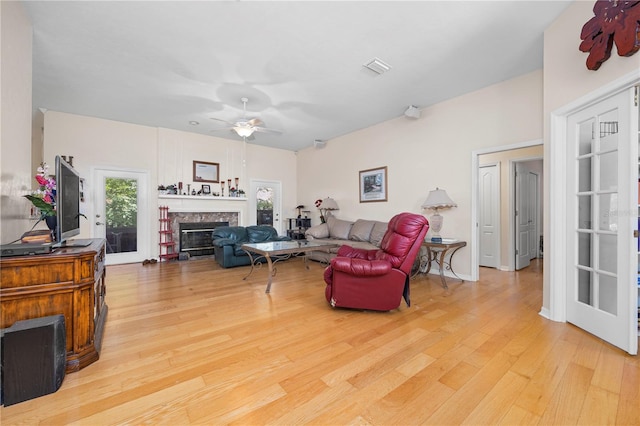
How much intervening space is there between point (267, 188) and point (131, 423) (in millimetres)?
6085

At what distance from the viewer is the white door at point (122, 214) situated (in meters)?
5.01

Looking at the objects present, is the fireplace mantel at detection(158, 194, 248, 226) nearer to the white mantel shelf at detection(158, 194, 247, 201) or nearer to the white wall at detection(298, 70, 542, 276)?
the white mantel shelf at detection(158, 194, 247, 201)

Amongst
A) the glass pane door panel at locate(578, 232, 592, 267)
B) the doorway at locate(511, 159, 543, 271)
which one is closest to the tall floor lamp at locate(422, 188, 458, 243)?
the glass pane door panel at locate(578, 232, 592, 267)

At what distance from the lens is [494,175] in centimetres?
486

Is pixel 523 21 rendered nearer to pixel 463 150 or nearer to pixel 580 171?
pixel 580 171

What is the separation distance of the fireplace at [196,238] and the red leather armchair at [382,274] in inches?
170

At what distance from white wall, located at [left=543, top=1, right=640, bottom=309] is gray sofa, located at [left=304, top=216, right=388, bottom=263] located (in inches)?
97.5

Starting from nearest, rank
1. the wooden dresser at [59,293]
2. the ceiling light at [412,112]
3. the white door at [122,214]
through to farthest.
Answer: the wooden dresser at [59,293]
the ceiling light at [412,112]
the white door at [122,214]

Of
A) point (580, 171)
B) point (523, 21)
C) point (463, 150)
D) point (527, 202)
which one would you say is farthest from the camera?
point (527, 202)

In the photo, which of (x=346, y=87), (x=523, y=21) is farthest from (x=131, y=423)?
(x=523, y=21)

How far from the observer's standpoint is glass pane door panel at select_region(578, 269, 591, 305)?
2244mm

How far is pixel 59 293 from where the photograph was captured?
1.69 meters

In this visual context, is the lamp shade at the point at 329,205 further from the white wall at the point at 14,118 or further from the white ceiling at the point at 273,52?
the white wall at the point at 14,118

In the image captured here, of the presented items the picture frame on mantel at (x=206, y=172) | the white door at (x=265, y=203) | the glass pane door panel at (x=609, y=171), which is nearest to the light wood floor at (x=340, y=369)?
the glass pane door panel at (x=609, y=171)
